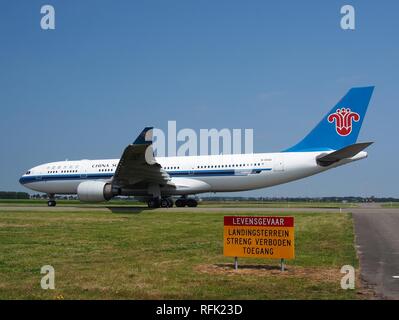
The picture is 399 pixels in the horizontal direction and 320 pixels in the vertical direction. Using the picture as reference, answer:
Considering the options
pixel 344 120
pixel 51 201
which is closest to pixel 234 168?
pixel 344 120

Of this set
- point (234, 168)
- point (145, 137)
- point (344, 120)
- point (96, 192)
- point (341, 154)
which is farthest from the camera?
point (234, 168)

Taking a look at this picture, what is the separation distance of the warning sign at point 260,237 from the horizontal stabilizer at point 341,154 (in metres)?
21.6

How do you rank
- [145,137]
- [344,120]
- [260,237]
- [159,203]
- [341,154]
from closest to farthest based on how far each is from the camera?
[260,237] < [145,137] < [341,154] < [344,120] < [159,203]

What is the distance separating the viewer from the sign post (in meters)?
10.9

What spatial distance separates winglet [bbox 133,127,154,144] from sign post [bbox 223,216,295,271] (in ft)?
62.1

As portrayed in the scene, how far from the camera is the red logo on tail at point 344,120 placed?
36.4 meters

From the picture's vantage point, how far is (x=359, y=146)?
3161 centimetres

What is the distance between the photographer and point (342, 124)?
1447 inches

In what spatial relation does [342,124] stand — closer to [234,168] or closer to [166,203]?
[234,168]

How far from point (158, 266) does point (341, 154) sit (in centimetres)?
2514
